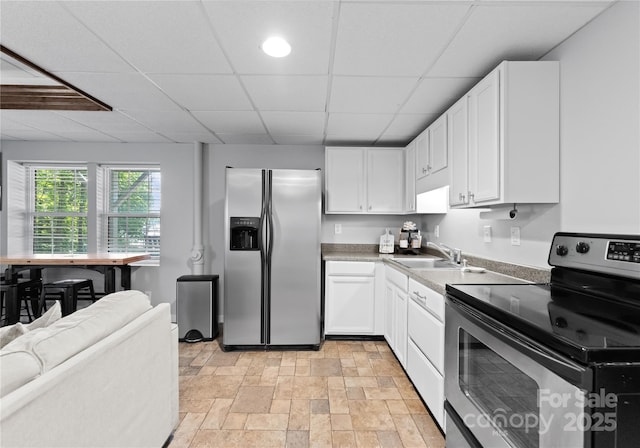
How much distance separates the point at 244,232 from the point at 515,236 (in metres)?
2.32

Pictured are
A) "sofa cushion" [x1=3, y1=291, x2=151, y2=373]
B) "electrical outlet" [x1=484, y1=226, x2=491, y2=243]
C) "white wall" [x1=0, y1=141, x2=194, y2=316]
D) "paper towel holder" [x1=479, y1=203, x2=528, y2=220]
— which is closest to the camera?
"sofa cushion" [x1=3, y1=291, x2=151, y2=373]

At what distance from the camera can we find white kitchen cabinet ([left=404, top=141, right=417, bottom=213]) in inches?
130

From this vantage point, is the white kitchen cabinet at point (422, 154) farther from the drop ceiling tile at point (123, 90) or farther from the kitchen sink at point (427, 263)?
the drop ceiling tile at point (123, 90)

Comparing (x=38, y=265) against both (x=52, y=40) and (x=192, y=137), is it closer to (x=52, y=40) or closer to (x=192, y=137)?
(x=192, y=137)

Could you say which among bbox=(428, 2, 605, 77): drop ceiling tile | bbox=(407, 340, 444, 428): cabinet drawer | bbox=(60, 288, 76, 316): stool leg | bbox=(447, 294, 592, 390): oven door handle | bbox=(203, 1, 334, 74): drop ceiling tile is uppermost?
bbox=(203, 1, 334, 74): drop ceiling tile

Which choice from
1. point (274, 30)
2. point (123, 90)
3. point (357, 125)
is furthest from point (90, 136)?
point (274, 30)

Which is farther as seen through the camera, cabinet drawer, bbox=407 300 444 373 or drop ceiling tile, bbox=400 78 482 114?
drop ceiling tile, bbox=400 78 482 114

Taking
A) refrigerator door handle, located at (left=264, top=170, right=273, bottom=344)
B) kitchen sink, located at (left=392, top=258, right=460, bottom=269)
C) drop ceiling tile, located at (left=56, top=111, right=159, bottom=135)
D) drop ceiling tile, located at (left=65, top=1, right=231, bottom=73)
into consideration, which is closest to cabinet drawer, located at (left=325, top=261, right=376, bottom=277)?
kitchen sink, located at (left=392, top=258, right=460, bottom=269)

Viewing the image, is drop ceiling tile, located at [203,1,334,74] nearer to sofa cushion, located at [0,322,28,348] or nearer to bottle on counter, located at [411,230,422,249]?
sofa cushion, located at [0,322,28,348]

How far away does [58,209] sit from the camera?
3.97 meters

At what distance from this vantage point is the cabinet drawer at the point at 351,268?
10.8ft

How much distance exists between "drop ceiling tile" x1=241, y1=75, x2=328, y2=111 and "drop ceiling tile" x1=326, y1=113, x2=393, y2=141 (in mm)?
320

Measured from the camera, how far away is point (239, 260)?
10.4ft

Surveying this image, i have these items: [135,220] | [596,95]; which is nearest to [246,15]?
[596,95]
